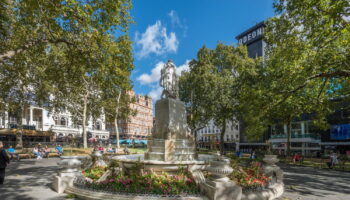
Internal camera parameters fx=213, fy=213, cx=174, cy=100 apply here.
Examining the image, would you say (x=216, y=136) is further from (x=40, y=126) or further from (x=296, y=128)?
(x=40, y=126)

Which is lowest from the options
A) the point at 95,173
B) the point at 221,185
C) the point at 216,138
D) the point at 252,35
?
the point at 216,138

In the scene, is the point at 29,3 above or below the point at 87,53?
above

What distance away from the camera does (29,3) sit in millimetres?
9930

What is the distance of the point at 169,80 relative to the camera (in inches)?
503

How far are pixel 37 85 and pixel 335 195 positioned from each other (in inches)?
1296

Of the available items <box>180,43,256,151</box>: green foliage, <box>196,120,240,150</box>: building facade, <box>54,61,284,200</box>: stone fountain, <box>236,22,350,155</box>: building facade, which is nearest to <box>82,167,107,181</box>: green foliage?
<box>54,61,284,200</box>: stone fountain

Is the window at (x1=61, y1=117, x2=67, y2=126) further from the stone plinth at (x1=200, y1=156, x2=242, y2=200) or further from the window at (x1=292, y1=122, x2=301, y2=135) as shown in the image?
the stone plinth at (x1=200, y1=156, x2=242, y2=200)

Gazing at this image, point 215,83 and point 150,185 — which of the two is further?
point 215,83

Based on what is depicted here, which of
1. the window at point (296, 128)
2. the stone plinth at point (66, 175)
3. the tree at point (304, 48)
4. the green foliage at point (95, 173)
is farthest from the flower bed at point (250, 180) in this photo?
the window at point (296, 128)

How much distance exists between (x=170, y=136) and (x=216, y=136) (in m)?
68.5

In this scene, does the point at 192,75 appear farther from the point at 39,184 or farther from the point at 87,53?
the point at 39,184

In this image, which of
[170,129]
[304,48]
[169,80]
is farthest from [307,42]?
[170,129]

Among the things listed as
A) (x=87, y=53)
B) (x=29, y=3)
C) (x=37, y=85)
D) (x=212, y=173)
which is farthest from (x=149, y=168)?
(x=37, y=85)

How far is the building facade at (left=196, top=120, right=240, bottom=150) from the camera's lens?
66500mm
